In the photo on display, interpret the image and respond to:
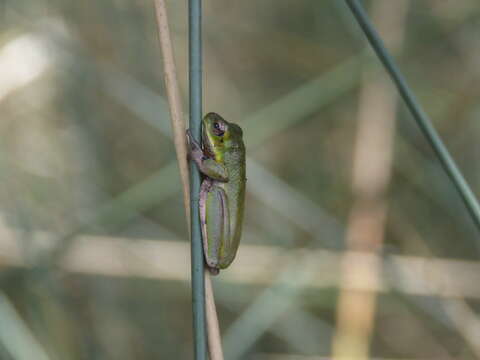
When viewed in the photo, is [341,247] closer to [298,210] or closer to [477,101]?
[298,210]

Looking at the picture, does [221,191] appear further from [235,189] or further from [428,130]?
[428,130]

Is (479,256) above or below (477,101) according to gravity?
below

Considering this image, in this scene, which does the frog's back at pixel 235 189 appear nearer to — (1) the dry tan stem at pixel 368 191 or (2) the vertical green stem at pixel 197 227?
(2) the vertical green stem at pixel 197 227

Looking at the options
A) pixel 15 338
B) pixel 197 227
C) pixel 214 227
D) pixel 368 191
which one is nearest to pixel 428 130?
pixel 197 227

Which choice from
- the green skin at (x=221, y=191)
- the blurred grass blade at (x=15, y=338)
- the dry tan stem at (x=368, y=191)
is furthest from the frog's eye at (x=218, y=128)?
the dry tan stem at (x=368, y=191)

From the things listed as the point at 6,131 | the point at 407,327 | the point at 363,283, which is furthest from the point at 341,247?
the point at 6,131

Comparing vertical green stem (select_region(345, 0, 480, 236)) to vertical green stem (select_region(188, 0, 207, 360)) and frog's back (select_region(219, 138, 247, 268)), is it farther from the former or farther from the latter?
frog's back (select_region(219, 138, 247, 268))
